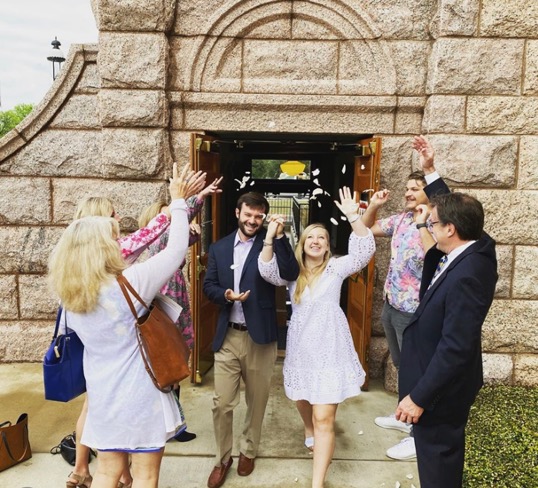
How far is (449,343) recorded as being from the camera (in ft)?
7.88

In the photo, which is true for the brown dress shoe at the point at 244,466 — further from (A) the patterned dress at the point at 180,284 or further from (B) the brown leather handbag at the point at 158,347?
(B) the brown leather handbag at the point at 158,347

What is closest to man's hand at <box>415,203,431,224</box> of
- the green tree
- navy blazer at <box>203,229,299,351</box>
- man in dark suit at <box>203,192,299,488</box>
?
navy blazer at <box>203,229,299,351</box>

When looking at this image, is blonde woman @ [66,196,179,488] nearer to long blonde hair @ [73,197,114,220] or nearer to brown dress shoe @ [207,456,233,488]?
long blonde hair @ [73,197,114,220]

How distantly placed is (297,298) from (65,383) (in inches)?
60.9

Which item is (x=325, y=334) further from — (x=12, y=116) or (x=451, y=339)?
(x=12, y=116)

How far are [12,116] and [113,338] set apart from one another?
40218mm

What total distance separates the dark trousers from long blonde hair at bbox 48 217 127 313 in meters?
1.81

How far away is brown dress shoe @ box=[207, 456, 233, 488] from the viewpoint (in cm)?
342

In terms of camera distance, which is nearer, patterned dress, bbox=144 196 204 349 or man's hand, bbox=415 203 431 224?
man's hand, bbox=415 203 431 224

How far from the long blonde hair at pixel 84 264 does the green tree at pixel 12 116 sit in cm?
3809

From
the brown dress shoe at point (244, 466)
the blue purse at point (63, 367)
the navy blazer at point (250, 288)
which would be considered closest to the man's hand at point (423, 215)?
the navy blazer at point (250, 288)

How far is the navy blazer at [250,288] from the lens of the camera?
11.4 ft

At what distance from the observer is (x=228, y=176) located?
8.48 meters

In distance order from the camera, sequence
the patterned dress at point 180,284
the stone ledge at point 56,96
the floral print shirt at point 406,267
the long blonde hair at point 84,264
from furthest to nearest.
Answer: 1. the stone ledge at point 56,96
2. the floral print shirt at point 406,267
3. the patterned dress at point 180,284
4. the long blonde hair at point 84,264
